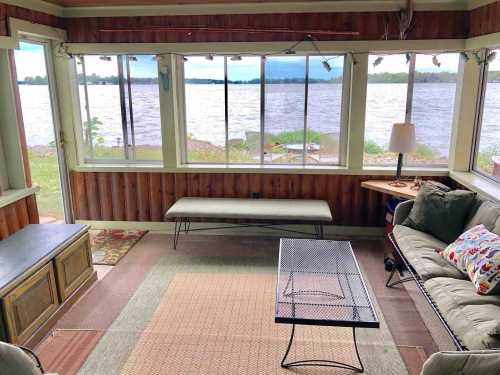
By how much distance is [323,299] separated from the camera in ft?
8.42

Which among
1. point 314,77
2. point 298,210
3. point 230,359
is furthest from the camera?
point 314,77

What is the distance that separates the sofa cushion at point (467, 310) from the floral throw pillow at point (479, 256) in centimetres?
7

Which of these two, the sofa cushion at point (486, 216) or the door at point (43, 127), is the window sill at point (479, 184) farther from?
the door at point (43, 127)

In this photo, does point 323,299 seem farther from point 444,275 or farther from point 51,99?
point 51,99

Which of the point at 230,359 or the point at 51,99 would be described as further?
the point at 51,99

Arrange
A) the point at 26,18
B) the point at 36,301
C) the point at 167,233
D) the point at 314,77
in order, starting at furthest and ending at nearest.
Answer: the point at 167,233 < the point at 314,77 < the point at 26,18 < the point at 36,301

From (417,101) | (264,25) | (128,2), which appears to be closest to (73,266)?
(128,2)

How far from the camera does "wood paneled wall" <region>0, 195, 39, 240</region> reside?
3.36m

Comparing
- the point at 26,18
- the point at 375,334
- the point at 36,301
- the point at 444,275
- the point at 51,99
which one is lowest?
the point at 375,334

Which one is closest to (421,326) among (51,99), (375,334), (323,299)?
(375,334)

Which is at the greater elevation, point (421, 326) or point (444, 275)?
point (444, 275)

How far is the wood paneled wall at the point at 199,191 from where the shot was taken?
461 cm

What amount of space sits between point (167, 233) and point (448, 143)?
3374 millimetres

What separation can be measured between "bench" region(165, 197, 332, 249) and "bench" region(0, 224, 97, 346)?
1064mm
